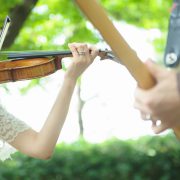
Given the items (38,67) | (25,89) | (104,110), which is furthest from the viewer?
(104,110)

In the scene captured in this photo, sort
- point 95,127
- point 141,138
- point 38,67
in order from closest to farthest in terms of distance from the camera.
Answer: point 38,67, point 141,138, point 95,127

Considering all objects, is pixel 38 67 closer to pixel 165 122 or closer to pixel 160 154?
pixel 165 122

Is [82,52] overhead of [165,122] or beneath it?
beneath

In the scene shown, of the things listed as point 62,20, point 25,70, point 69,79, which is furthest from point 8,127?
point 62,20

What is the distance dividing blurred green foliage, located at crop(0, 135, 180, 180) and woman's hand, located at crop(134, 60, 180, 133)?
3860mm

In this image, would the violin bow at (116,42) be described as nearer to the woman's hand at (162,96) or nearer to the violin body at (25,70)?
the woman's hand at (162,96)

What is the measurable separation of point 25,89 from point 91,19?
21.9ft

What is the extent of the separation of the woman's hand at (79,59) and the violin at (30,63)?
4.2 inches

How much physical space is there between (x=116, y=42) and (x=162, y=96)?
122 mm

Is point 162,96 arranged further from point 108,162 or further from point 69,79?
point 108,162

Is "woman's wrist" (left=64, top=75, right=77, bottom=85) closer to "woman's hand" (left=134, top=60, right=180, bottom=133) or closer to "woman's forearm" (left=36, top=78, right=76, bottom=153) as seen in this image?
"woman's forearm" (left=36, top=78, right=76, bottom=153)

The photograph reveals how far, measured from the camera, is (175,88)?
37.1 inches

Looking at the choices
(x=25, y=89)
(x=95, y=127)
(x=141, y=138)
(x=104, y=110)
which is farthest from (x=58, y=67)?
(x=104, y=110)

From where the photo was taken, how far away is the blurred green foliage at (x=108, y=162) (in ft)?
15.8
